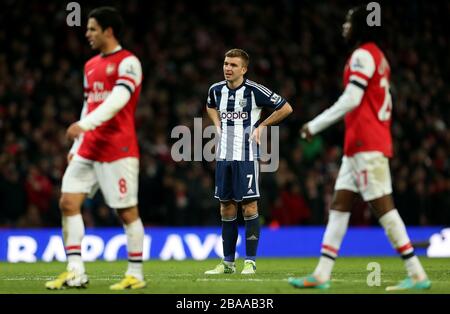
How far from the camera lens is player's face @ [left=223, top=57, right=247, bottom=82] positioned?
10977 millimetres

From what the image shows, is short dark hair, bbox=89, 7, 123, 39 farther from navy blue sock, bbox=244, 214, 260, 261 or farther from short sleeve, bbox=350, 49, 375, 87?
navy blue sock, bbox=244, 214, 260, 261

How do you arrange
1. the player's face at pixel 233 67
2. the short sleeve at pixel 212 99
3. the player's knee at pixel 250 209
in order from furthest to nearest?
the short sleeve at pixel 212 99, the player's knee at pixel 250 209, the player's face at pixel 233 67

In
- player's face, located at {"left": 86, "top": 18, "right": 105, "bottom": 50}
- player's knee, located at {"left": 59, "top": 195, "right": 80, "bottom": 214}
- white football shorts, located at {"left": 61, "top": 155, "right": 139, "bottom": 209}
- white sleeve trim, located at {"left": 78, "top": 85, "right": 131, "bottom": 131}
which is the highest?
player's face, located at {"left": 86, "top": 18, "right": 105, "bottom": 50}

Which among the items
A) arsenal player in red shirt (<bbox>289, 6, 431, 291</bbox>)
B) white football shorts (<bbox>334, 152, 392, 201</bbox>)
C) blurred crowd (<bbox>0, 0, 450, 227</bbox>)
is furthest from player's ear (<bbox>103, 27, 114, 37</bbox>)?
blurred crowd (<bbox>0, 0, 450, 227</bbox>)

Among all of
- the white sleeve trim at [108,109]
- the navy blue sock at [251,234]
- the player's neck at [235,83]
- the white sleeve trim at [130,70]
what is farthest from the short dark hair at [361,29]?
the navy blue sock at [251,234]

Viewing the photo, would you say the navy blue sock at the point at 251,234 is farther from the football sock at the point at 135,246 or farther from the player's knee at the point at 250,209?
the football sock at the point at 135,246

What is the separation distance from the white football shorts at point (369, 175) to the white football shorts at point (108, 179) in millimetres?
1884

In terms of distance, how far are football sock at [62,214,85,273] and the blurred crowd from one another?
867 centimetres

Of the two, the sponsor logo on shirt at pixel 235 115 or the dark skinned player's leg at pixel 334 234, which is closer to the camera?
the dark skinned player's leg at pixel 334 234

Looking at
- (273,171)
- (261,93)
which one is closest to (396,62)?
(273,171)

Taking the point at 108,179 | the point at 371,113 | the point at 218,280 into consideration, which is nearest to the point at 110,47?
the point at 108,179

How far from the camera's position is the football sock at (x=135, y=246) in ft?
27.3

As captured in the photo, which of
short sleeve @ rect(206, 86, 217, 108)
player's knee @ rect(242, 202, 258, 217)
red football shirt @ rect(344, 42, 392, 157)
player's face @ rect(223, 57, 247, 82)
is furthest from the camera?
short sleeve @ rect(206, 86, 217, 108)

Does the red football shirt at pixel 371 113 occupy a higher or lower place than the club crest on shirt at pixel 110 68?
lower
